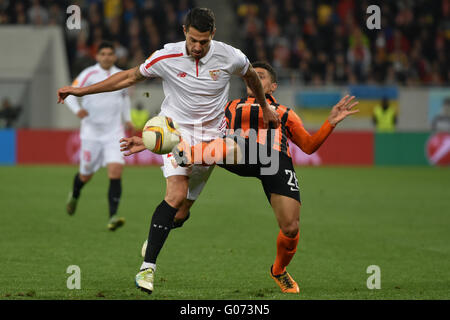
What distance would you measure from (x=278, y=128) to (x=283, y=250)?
103cm

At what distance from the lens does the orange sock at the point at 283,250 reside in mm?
6395

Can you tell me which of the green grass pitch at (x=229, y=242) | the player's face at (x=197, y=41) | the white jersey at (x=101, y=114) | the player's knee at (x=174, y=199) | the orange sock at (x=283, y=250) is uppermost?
the player's face at (x=197, y=41)

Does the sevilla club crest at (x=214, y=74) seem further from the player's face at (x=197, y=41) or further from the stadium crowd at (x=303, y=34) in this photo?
the stadium crowd at (x=303, y=34)

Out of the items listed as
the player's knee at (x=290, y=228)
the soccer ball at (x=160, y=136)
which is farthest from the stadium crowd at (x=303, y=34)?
the soccer ball at (x=160, y=136)

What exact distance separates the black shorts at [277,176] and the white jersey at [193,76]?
0.43 meters

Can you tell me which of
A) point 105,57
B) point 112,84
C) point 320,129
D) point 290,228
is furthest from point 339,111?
point 105,57

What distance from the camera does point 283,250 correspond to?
6.44m

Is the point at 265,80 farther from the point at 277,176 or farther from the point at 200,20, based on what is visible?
the point at 200,20

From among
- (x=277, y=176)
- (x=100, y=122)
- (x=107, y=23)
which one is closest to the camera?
(x=277, y=176)

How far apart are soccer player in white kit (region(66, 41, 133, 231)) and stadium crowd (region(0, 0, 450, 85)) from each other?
11.1 metres

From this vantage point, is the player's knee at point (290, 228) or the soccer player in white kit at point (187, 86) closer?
the soccer player in white kit at point (187, 86)

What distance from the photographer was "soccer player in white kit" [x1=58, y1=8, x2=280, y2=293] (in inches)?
234
